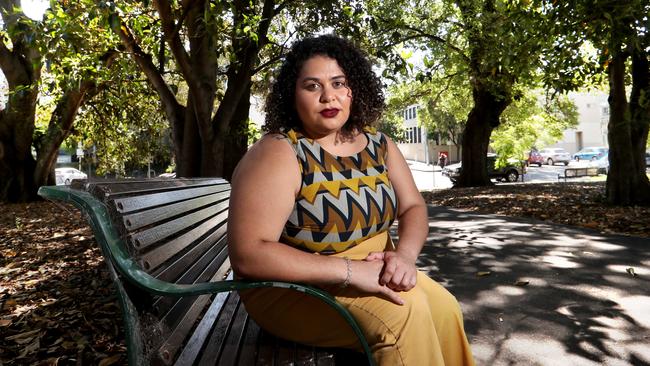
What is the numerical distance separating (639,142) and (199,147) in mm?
8594

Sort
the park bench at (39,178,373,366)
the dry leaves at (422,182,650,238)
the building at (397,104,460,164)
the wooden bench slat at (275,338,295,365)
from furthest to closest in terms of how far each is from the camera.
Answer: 1. the building at (397,104,460,164)
2. the dry leaves at (422,182,650,238)
3. the wooden bench slat at (275,338,295,365)
4. the park bench at (39,178,373,366)

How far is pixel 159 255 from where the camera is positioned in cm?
183

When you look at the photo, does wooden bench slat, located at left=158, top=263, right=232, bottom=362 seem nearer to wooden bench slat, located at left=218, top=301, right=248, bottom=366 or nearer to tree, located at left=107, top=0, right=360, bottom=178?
wooden bench slat, located at left=218, top=301, right=248, bottom=366

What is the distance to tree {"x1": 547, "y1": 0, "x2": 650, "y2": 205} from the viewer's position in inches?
244

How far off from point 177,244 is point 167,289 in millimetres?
722

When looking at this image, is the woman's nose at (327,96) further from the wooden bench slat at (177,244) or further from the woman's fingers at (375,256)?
the wooden bench slat at (177,244)

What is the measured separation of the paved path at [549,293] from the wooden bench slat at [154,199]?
6.16ft

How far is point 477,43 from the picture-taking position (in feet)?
44.9

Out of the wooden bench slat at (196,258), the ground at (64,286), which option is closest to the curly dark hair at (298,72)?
the wooden bench slat at (196,258)

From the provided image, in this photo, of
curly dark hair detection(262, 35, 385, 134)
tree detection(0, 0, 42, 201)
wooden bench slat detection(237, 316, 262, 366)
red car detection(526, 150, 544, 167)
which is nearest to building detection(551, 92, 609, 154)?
red car detection(526, 150, 544, 167)

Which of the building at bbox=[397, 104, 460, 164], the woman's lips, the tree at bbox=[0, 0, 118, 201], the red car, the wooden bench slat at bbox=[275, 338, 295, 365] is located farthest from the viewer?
the building at bbox=[397, 104, 460, 164]

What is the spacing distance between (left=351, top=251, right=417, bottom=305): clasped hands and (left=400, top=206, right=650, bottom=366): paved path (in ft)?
4.89

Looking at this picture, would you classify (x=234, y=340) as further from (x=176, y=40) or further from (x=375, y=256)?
(x=176, y=40)

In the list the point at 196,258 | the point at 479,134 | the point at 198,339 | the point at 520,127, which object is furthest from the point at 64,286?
the point at 520,127
